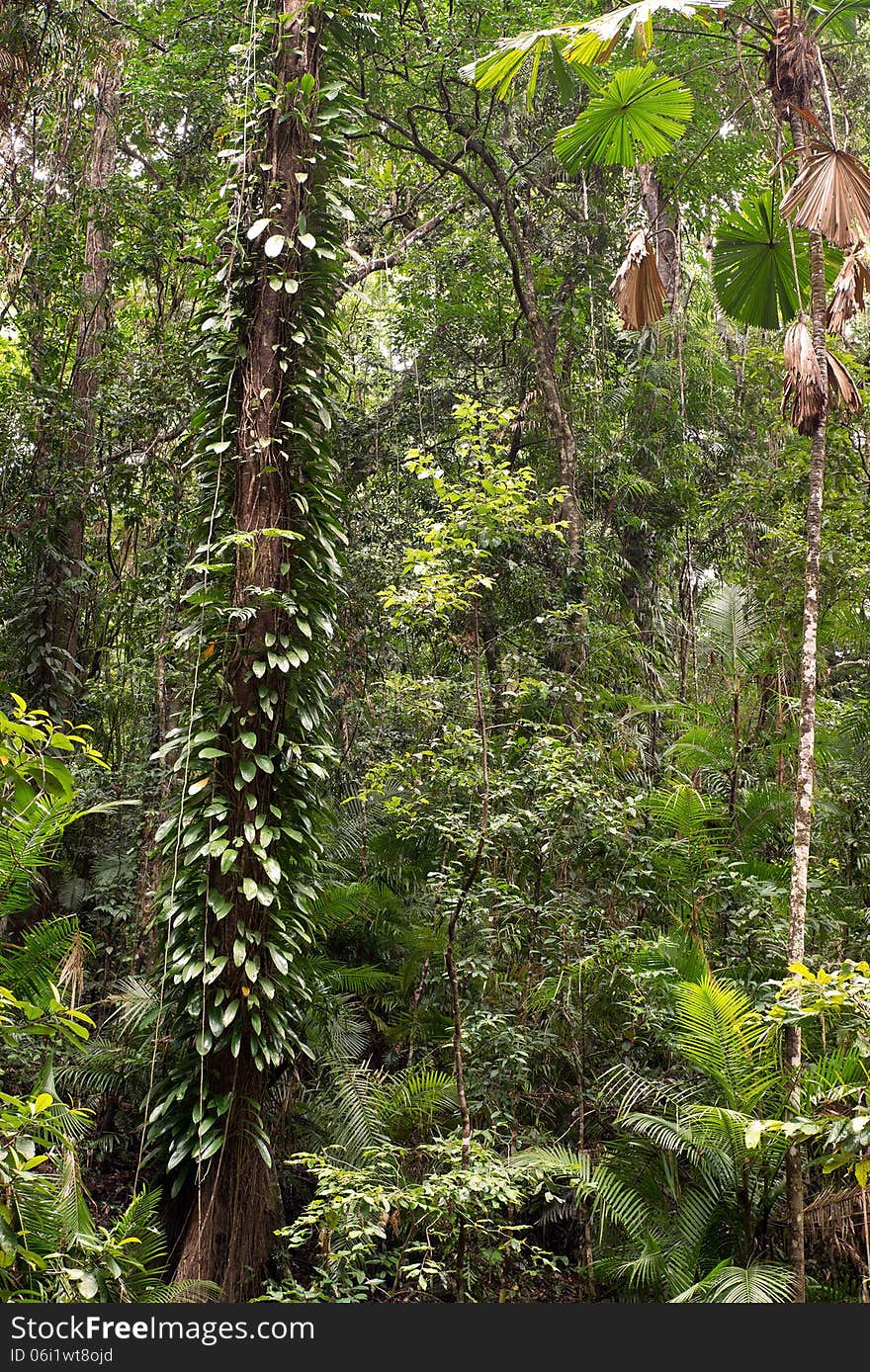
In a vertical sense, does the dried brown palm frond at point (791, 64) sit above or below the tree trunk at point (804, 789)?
above

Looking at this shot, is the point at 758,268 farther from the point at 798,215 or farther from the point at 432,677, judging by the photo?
the point at 432,677

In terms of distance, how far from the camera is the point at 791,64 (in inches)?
191

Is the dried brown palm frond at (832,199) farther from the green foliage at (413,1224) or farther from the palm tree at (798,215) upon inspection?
the green foliage at (413,1224)

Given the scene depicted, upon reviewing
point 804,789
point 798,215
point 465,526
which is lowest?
point 804,789

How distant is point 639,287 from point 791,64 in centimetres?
133

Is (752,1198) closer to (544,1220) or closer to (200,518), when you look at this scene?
(544,1220)

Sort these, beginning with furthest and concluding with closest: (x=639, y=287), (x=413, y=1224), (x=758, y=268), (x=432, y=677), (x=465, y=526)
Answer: (x=432, y=677), (x=758, y=268), (x=639, y=287), (x=465, y=526), (x=413, y=1224)

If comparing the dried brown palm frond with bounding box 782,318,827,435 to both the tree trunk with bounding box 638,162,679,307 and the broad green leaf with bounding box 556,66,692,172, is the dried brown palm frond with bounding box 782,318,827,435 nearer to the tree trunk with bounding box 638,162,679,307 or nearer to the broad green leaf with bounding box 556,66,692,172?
the broad green leaf with bounding box 556,66,692,172

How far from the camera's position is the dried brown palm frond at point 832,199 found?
187 inches

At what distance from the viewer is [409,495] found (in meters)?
8.95

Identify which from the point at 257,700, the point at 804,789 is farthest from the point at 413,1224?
the point at 804,789

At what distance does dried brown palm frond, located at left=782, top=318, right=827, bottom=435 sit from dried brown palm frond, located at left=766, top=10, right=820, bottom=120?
1096 millimetres

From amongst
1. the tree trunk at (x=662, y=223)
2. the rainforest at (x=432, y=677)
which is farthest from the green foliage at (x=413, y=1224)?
the tree trunk at (x=662, y=223)

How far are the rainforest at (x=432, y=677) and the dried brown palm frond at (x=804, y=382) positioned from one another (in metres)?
0.02
